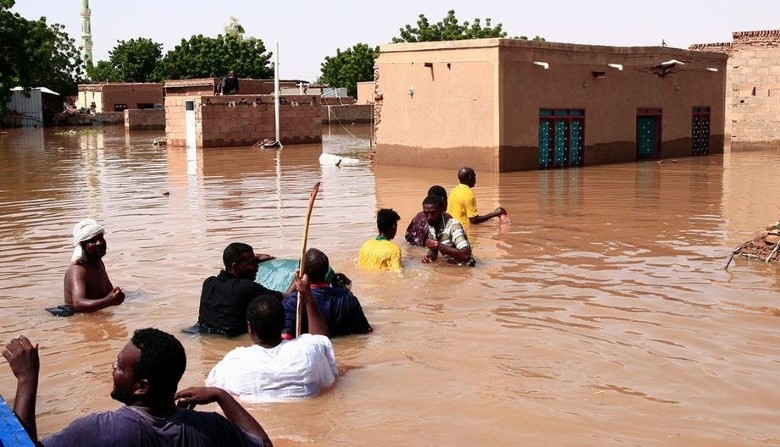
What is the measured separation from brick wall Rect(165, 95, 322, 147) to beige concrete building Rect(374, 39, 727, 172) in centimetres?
984

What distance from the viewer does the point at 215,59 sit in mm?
63438

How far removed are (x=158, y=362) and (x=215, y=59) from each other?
2442 inches

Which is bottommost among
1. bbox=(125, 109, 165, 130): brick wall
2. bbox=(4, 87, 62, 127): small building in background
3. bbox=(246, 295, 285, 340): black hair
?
bbox=(246, 295, 285, 340): black hair

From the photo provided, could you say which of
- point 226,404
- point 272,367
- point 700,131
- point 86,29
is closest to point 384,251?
point 272,367

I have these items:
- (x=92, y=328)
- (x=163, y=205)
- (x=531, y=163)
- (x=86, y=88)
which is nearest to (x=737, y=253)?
(x=92, y=328)

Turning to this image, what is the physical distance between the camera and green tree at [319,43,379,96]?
2596 inches

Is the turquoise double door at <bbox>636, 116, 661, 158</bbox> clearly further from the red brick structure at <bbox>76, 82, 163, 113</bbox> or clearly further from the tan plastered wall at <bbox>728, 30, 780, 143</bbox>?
the red brick structure at <bbox>76, 82, 163, 113</bbox>

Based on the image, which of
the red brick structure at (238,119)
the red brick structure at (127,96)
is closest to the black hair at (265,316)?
the red brick structure at (238,119)

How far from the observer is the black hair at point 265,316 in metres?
5.33

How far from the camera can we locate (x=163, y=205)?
640 inches

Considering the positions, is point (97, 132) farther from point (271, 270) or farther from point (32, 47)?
point (271, 270)

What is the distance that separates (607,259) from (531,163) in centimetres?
1258

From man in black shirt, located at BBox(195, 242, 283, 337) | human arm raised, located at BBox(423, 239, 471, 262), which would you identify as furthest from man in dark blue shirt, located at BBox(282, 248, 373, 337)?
human arm raised, located at BBox(423, 239, 471, 262)

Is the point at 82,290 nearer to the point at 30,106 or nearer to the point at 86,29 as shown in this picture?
the point at 30,106
